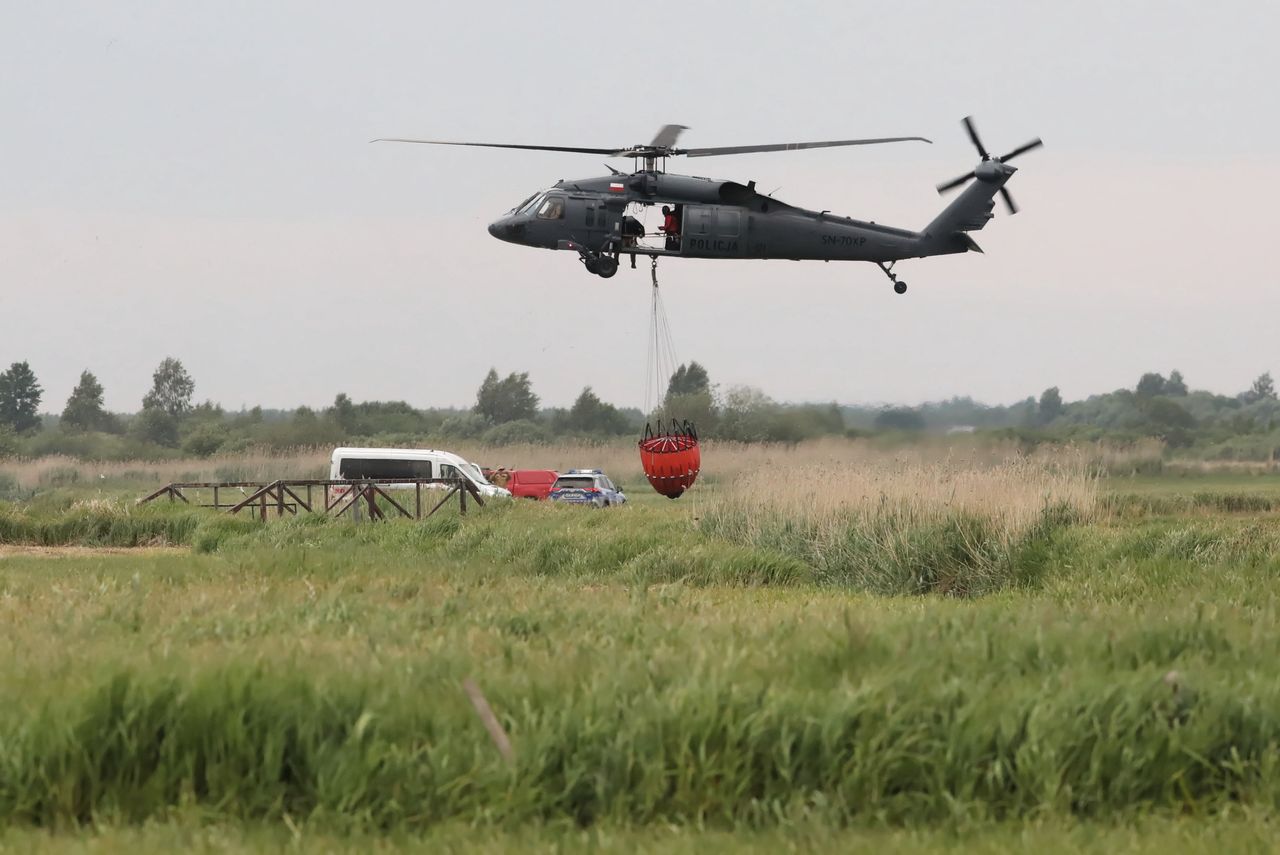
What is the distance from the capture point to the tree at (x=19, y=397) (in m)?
112

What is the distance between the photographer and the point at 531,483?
48.1 metres

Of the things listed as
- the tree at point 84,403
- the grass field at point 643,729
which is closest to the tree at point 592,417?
the tree at point 84,403

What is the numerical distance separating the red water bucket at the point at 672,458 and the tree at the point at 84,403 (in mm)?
86604

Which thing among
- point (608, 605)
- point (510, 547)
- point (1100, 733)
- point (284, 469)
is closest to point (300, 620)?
point (608, 605)

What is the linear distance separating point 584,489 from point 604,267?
14.2 metres

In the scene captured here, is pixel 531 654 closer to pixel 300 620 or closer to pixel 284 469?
pixel 300 620

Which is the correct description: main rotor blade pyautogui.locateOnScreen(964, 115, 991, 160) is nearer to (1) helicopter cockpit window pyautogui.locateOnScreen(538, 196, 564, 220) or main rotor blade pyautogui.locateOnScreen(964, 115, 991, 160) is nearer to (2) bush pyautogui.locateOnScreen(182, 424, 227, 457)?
(1) helicopter cockpit window pyautogui.locateOnScreen(538, 196, 564, 220)

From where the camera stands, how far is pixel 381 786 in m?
7.29

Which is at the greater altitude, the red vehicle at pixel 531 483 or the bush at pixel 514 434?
the bush at pixel 514 434

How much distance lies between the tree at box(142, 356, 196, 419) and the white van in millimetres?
78643

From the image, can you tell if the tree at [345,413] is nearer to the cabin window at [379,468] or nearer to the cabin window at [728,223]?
the cabin window at [379,468]

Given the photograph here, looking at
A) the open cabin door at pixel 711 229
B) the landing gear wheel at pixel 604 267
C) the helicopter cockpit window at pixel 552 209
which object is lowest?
the landing gear wheel at pixel 604 267

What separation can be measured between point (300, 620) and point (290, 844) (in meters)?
4.55

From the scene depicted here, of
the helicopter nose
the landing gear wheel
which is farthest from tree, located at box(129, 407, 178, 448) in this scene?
the landing gear wheel
